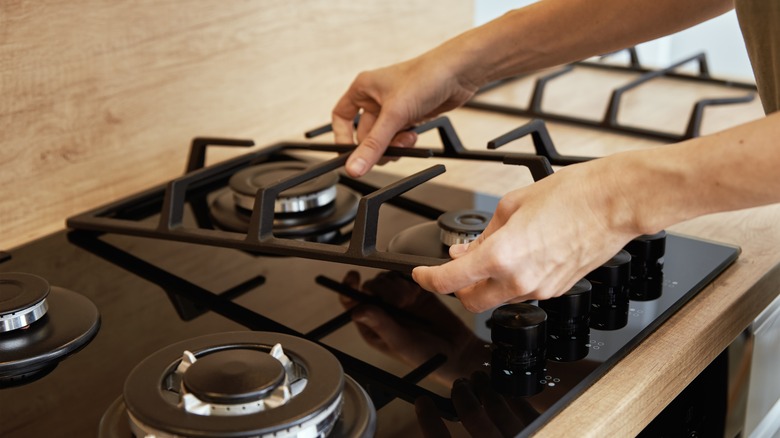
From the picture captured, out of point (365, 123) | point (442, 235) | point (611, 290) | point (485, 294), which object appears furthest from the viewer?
point (365, 123)

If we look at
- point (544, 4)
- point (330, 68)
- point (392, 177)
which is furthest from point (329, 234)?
point (330, 68)

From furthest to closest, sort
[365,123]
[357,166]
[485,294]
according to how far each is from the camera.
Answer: [365,123] → [357,166] → [485,294]

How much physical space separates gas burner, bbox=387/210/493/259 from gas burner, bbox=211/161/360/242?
9cm

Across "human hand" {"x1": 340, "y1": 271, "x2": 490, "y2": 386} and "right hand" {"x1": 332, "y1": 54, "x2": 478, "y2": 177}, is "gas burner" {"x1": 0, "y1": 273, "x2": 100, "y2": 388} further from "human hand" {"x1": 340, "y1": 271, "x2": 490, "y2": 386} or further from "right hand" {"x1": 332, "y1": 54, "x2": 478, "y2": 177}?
"right hand" {"x1": 332, "y1": 54, "x2": 478, "y2": 177}

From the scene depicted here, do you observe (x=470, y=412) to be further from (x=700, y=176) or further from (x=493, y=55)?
(x=493, y=55)

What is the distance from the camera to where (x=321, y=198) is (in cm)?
98

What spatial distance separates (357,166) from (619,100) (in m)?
0.46

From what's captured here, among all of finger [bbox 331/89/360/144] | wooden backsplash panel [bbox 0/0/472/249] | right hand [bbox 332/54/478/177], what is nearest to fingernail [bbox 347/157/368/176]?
right hand [bbox 332/54/478/177]

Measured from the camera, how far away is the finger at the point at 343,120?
1.08 meters

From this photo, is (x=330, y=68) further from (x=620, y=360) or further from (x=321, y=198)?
(x=620, y=360)

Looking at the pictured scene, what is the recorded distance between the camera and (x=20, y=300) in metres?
0.72

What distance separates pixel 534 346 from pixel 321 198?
39cm

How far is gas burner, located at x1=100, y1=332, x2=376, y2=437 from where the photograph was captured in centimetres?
54

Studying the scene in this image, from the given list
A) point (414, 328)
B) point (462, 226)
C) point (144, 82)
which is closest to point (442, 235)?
point (462, 226)
